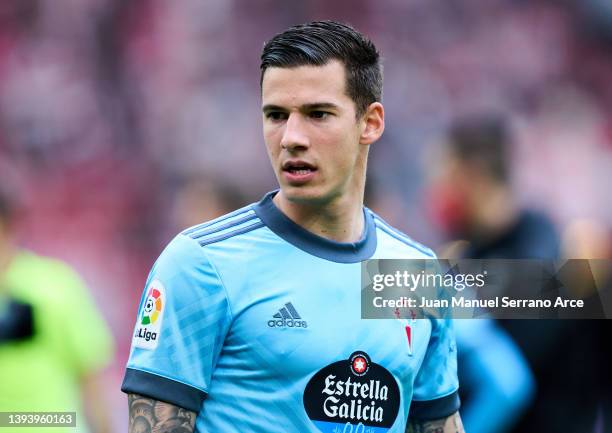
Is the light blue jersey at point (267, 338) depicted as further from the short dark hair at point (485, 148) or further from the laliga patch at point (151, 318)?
the short dark hair at point (485, 148)

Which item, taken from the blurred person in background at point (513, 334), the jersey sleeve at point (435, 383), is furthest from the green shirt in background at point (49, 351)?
the jersey sleeve at point (435, 383)

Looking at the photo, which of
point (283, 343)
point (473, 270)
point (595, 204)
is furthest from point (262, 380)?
point (595, 204)

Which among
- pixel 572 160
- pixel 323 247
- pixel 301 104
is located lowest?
pixel 323 247

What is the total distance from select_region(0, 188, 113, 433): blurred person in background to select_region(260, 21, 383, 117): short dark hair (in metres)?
2.67

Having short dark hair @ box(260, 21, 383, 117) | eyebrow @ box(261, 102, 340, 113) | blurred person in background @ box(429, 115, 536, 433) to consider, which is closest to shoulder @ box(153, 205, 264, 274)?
eyebrow @ box(261, 102, 340, 113)

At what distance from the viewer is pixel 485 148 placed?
5.21 metres

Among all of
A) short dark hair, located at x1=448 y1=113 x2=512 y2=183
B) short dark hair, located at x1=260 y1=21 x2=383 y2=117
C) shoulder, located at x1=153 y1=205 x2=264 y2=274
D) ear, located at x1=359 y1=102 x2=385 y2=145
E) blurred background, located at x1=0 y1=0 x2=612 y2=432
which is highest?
blurred background, located at x1=0 y1=0 x2=612 y2=432

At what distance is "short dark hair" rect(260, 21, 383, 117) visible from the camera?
2.80m

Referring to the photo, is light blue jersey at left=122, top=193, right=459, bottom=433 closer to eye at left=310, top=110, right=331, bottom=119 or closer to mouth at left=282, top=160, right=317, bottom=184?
mouth at left=282, top=160, right=317, bottom=184

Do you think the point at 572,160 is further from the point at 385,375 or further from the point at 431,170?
the point at 385,375

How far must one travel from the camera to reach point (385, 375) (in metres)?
2.79

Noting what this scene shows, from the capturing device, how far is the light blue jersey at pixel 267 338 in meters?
2.56

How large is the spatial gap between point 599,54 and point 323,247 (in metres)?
6.65

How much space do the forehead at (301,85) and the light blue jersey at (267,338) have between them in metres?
0.32
